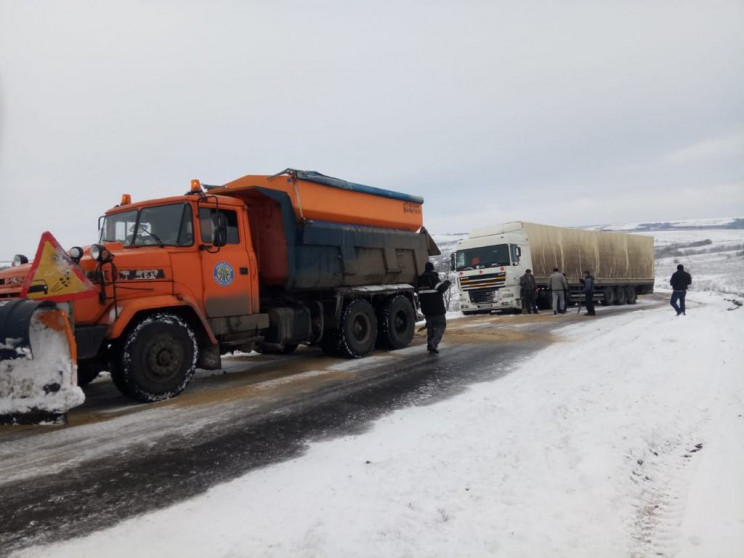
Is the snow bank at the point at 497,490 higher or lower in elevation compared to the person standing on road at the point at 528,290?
lower

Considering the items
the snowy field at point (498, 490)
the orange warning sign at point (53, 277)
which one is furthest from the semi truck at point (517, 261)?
the orange warning sign at point (53, 277)

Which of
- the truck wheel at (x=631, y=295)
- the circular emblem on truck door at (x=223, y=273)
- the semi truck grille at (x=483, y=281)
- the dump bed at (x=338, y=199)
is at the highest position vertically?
the dump bed at (x=338, y=199)

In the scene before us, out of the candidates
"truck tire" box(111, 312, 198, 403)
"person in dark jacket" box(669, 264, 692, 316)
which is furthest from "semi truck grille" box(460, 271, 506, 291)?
"truck tire" box(111, 312, 198, 403)

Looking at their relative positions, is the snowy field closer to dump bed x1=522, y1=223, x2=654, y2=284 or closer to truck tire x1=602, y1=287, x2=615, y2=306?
dump bed x1=522, y1=223, x2=654, y2=284

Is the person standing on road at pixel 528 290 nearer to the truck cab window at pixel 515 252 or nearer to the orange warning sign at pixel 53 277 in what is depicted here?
the truck cab window at pixel 515 252

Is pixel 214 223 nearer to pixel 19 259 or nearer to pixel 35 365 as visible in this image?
pixel 19 259

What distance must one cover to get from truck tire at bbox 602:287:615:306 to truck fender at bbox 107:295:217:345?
22.9 meters

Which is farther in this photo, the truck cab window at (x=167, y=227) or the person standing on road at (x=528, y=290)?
the person standing on road at (x=528, y=290)

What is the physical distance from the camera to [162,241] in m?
6.52

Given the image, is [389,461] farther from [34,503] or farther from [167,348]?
[167,348]

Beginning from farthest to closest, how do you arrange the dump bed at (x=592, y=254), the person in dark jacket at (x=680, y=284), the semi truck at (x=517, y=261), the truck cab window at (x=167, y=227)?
the dump bed at (x=592, y=254) < the semi truck at (x=517, y=261) < the person in dark jacket at (x=680, y=284) < the truck cab window at (x=167, y=227)

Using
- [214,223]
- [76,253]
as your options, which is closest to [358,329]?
[214,223]

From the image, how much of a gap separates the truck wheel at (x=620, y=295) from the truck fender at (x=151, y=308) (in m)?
24.6

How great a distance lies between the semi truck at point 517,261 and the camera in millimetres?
Result: 18641
